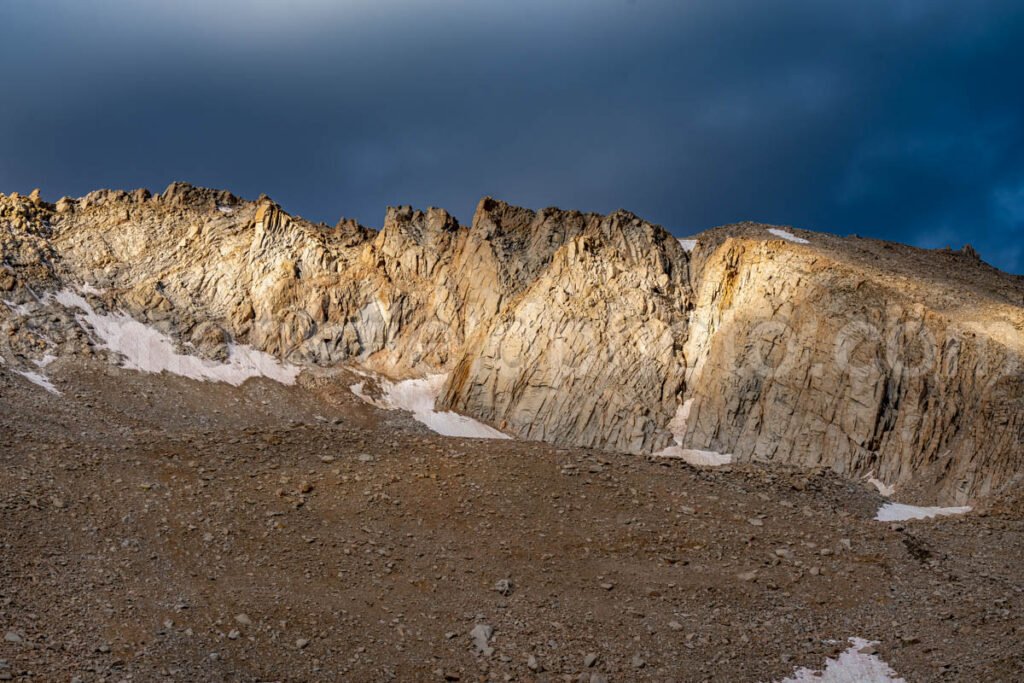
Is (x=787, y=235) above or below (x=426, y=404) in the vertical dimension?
above

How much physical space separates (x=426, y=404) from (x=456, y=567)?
1692 inches

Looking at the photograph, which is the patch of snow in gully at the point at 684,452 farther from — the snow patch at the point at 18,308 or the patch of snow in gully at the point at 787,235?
the snow patch at the point at 18,308

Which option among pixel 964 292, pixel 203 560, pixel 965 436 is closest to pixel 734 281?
pixel 964 292

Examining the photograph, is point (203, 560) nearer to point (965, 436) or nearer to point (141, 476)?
point (141, 476)

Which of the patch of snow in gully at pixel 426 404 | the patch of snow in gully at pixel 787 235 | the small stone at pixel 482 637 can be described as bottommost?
the small stone at pixel 482 637

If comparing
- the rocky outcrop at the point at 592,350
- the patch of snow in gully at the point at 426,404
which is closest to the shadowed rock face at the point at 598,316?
the rocky outcrop at the point at 592,350

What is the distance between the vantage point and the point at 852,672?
21.4m

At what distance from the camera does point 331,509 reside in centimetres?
2675

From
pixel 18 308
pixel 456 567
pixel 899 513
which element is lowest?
pixel 456 567

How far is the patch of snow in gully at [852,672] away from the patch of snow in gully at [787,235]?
4719 cm

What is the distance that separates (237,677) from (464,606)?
6.10m

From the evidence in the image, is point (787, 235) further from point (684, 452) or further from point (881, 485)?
point (881, 485)

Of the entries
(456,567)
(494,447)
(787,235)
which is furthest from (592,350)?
(456,567)

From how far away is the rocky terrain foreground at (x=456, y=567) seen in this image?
2034 cm
